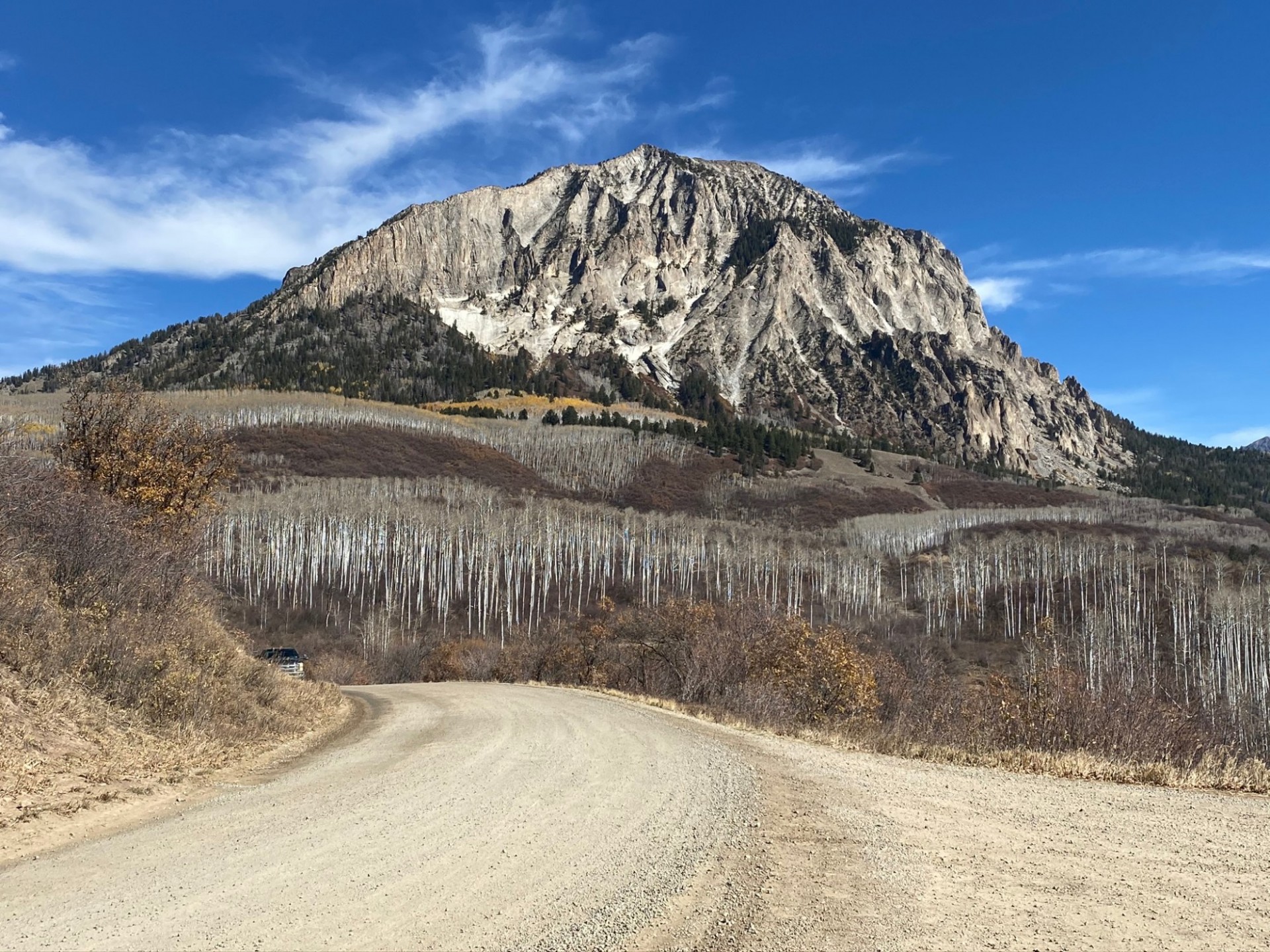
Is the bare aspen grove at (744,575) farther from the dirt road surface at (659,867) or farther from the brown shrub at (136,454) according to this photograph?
the dirt road surface at (659,867)

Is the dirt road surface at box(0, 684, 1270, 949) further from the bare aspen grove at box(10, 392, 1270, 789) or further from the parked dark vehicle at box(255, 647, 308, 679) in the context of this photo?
the parked dark vehicle at box(255, 647, 308, 679)

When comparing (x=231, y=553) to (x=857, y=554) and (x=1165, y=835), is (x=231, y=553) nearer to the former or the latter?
(x=857, y=554)

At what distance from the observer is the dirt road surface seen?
16.8ft

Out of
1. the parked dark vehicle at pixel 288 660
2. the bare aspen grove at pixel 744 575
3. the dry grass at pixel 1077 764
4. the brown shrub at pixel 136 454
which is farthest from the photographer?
the bare aspen grove at pixel 744 575

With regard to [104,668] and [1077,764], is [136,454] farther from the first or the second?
[1077,764]

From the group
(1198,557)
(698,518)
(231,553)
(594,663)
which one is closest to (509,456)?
(698,518)

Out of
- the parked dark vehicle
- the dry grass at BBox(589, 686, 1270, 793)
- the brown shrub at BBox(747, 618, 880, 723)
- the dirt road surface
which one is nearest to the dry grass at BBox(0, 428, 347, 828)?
the dirt road surface

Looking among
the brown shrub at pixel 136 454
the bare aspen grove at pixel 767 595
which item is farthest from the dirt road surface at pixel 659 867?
the brown shrub at pixel 136 454

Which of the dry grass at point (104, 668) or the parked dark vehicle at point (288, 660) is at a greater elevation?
the dry grass at point (104, 668)

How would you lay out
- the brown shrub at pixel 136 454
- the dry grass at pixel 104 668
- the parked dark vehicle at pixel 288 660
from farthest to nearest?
the parked dark vehicle at pixel 288 660 < the brown shrub at pixel 136 454 < the dry grass at pixel 104 668

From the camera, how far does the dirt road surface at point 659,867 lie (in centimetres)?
511

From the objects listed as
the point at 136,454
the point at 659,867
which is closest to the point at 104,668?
the point at 136,454

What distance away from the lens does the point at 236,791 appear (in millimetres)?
9227

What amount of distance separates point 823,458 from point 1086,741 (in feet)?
531
